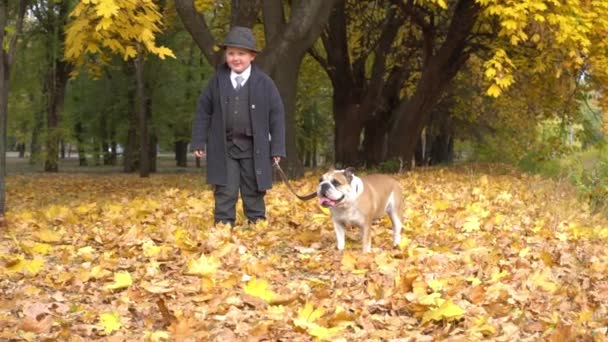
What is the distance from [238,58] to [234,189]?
1.44 m

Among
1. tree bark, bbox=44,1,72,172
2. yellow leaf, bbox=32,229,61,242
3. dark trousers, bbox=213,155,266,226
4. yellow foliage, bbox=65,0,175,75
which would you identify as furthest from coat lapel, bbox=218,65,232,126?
tree bark, bbox=44,1,72,172

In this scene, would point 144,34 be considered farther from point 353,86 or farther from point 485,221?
point 353,86

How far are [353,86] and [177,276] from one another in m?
18.4

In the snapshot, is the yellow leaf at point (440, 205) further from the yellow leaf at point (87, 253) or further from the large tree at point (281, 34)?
the large tree at point (281, 34)

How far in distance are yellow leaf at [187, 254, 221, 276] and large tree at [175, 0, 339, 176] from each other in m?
9.39

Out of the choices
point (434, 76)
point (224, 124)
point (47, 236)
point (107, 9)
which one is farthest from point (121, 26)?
point (434, 76)

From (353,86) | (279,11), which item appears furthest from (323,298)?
(353,86)

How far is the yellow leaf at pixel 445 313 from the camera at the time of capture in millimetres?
4355

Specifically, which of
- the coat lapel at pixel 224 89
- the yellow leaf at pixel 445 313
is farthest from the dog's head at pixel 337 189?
the yellow leaf at pixel 445 313

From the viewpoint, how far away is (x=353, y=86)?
928 inches

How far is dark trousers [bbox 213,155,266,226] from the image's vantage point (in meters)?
7.91

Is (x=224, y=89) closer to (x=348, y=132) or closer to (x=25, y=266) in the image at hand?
(x=25, y=266)

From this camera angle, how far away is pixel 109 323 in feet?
13.8

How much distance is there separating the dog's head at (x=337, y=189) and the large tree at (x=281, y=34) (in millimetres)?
8681
